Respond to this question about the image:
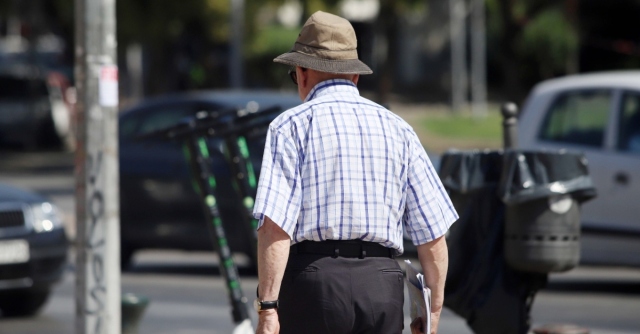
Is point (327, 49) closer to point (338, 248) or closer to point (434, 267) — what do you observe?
point (338, 248)

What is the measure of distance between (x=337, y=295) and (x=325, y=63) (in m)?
0.70

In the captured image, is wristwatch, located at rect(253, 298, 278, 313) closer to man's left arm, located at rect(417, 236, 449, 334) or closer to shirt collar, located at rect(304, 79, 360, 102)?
man's left arm, located at rect(417, 236, 449, 334)

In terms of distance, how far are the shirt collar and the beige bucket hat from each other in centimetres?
5

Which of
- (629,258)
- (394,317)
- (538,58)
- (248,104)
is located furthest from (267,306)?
(538,58)

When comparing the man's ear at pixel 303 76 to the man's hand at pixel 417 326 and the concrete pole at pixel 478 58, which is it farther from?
the concrete pole at pixel 478 58

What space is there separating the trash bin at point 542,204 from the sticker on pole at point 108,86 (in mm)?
1910

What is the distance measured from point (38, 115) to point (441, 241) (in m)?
26.9

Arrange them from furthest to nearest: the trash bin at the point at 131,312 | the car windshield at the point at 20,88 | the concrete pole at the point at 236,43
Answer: the car windshield at the point at 20,88
the concrete pole at the point at 236,43
the trash bin at the point at 131,312

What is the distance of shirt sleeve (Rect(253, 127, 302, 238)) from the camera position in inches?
149

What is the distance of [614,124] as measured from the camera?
9.80m

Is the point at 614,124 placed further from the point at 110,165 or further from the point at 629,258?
the point at 110,165

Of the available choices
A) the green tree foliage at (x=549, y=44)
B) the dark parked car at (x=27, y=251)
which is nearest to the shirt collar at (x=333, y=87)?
the dark parked car at (x=27, y=251)

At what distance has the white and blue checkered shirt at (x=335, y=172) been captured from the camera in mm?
3807

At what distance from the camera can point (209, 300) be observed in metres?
10.0
